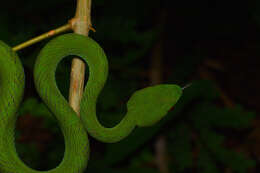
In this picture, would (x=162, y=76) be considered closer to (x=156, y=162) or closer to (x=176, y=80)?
(x=176, y=80)

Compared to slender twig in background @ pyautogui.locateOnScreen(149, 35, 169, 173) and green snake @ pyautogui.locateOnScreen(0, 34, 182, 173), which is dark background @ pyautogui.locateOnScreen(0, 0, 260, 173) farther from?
green snake @ pyautogui.locateOnScreen(0, 34, 182, 173)

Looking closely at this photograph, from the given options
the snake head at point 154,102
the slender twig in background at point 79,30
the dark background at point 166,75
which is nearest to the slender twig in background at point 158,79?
the dark background at point 166,75

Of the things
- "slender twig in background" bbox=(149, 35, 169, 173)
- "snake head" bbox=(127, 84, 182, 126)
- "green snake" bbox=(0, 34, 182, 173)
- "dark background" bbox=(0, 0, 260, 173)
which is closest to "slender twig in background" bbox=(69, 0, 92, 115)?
"green snake" bbox=(0, 34, 182, 173)

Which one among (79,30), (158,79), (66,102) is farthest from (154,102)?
(158,79)

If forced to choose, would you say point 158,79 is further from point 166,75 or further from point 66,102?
point 66,102

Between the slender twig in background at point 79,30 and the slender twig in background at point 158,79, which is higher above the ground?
the slender twig in background at point 79,30

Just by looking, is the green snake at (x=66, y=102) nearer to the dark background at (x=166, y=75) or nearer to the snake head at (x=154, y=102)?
the snake head at (x=154, y=102)
